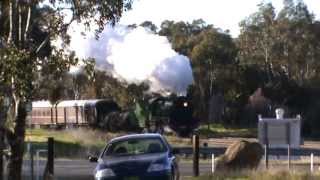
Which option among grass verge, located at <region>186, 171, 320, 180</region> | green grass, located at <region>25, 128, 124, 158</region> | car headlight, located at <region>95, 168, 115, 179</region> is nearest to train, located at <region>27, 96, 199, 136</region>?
green grass, located at <region>25, 128, 124, 158</region>

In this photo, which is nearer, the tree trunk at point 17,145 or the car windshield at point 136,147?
the tree trunk at point 17,145

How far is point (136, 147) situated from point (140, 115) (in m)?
30.9

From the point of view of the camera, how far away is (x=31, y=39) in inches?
717

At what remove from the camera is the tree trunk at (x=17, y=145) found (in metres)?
17.0

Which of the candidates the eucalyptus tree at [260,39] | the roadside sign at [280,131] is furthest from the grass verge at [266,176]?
the eucalyptus tree at [260,39]

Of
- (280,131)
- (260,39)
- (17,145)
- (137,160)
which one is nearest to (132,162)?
(137,160)

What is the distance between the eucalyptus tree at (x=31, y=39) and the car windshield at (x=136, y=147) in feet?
10.3

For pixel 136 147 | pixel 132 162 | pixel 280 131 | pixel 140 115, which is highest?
pixel 280 131

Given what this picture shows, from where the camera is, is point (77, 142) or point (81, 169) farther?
point (77, 142)

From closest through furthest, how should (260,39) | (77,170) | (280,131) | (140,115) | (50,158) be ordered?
1. (50,158)
2. (280,131)
3. (77,170)
4. (140,115)
5. (260,39)

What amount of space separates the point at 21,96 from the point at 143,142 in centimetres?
441

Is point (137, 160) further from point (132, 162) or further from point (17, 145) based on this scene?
point (17, 145)

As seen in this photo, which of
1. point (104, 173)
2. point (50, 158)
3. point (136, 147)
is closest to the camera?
point (104, 173)

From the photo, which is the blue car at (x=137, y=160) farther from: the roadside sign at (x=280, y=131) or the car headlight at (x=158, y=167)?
the roadside sign at (x=280, y=131)
